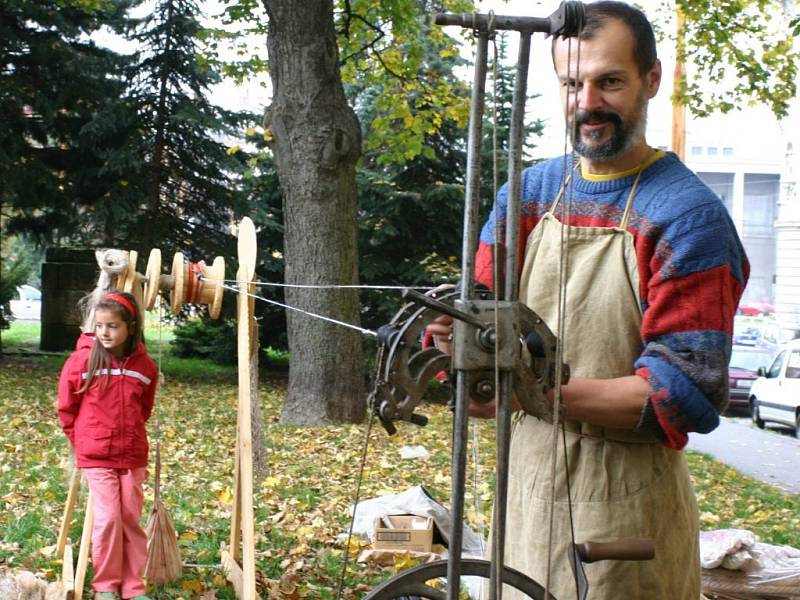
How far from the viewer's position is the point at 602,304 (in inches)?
75.6

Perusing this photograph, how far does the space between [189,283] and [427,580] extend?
274 cm

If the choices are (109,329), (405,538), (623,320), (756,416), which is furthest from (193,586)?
(756,416)

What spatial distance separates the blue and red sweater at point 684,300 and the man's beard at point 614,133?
0.10 meters

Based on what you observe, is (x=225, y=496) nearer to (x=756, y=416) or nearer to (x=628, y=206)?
(x=628, y=206)

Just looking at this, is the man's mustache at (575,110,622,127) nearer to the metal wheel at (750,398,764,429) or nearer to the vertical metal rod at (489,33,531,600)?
the vertical metal rod at (489,33,531,600)

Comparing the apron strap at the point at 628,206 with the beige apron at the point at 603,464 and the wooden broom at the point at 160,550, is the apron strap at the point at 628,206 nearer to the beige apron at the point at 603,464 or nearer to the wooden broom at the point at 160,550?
the beige apron at the point at 603,464

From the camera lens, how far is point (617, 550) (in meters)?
1.70

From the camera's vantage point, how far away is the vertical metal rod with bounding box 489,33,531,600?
5.01 feet

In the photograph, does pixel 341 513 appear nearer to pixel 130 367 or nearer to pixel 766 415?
pixel 130 367

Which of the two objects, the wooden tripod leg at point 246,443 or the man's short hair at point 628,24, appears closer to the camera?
the man's short hair at point 628,24

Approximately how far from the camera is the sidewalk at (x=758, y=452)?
11703 millimetres

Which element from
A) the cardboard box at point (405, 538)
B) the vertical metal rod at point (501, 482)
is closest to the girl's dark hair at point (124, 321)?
the cardboard box at point (405, 538)

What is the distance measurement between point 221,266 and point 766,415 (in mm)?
15585

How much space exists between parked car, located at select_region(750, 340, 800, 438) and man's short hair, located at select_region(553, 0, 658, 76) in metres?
16.3
